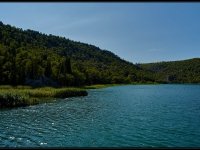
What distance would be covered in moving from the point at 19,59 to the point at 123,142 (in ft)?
410

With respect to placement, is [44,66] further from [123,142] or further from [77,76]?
[123,142]

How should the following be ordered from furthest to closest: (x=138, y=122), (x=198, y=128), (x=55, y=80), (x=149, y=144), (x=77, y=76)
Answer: (x=77, y=76) < (x=55, y=80) < (x=138, y=122) < (x=198, y=128) < (x=149, y=144)

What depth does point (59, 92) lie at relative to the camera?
106250mm

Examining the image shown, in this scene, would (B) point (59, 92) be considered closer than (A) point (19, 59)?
Yes

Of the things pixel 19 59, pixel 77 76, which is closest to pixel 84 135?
pixel 19 59

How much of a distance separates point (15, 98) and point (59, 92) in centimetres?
3024

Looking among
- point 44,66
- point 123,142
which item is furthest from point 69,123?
point 44,66

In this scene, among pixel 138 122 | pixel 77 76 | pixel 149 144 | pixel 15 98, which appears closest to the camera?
pixel 149 144

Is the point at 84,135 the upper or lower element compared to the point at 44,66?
lower

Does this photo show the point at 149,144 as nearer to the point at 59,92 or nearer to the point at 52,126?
the point at 52,126

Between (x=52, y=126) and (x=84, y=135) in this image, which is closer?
(x=84, y=135)

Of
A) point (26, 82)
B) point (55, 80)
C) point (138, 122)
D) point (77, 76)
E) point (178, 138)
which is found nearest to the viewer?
point (178, 138)

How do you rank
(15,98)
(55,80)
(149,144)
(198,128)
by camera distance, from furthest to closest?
1. (55,80)
2. (15,98)
3. (198,128)
4. (149,144)

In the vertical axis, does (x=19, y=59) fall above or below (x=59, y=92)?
above
